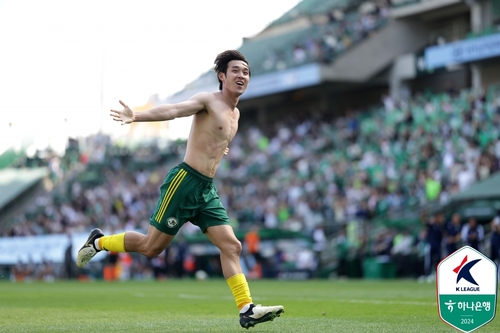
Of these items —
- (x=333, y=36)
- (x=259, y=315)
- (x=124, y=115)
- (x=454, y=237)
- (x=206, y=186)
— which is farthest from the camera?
(x=333, y=36)

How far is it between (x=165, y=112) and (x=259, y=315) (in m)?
1.93

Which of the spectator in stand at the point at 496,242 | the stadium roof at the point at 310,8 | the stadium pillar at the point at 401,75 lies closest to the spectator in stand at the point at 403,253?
the spectator in stand at the point at 496,242

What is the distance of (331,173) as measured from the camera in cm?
2942

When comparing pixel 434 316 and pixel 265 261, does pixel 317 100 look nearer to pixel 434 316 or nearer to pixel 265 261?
pixel 265 261

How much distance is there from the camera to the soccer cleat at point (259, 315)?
23.9 ft

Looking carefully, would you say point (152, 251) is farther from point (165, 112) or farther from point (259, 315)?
point (165, 112)

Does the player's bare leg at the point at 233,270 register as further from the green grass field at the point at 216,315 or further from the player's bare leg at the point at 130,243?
the player's bare leg at the point at 130,243

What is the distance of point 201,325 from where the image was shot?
319 inches

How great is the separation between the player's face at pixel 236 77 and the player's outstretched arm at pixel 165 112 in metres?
0.26

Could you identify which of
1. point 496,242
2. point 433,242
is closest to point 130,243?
point 496,242

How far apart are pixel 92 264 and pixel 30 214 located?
1063 centimetres

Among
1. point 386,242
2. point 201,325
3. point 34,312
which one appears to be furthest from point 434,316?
point 386,242

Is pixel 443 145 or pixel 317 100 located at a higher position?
pixel 317 100

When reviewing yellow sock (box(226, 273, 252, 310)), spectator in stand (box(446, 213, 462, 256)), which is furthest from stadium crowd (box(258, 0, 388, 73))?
yellow sock (box(226, 273, 252, 310))
